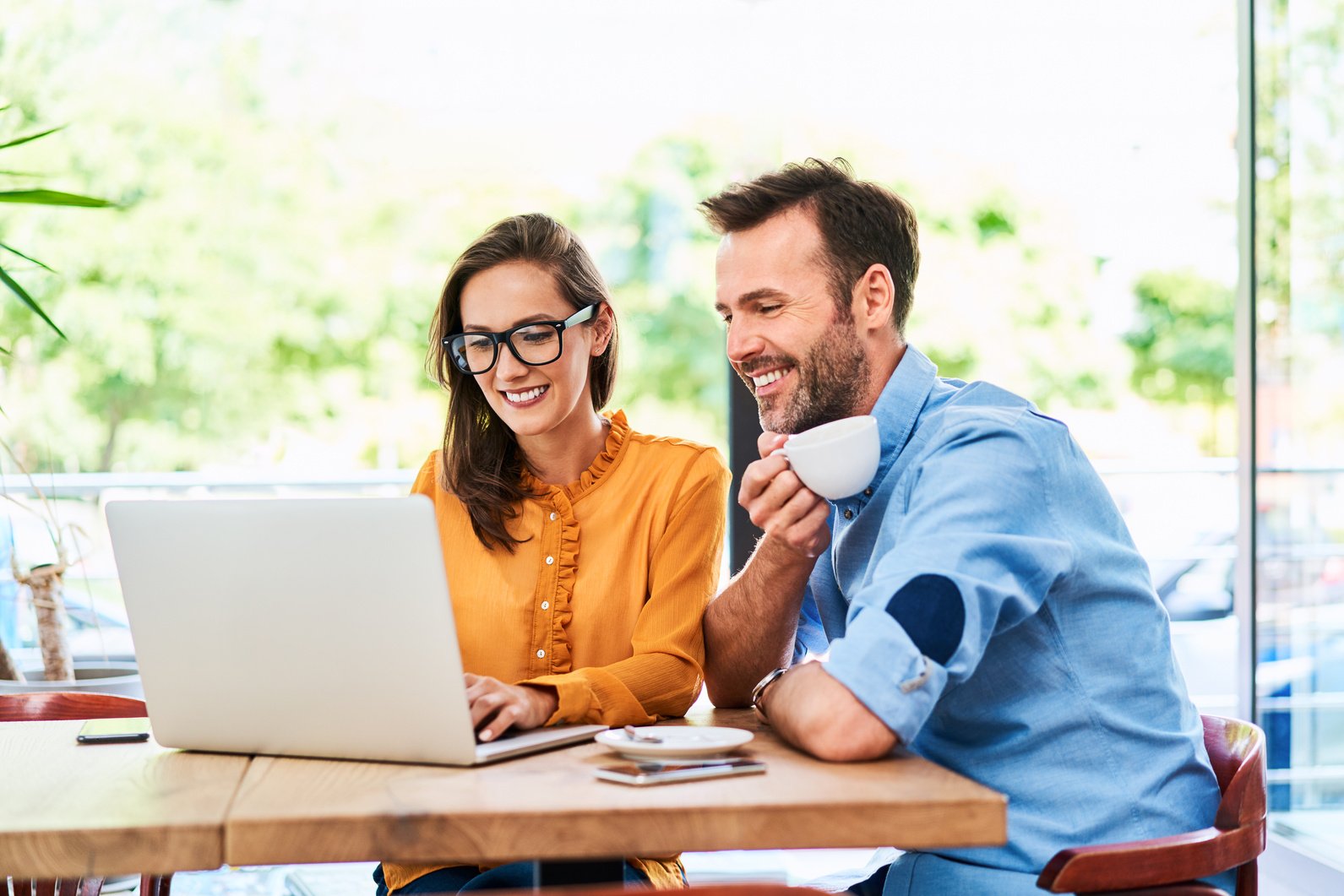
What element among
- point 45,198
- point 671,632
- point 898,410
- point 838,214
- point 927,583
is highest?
point 45,198

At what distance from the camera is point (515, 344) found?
1.71m

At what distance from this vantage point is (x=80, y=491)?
414 centimetres

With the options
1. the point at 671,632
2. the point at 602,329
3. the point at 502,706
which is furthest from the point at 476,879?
the point at 602,329

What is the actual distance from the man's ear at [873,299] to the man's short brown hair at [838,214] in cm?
1

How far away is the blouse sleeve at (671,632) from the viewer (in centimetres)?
137

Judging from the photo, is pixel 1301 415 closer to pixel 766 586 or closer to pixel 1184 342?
pixel 766 586

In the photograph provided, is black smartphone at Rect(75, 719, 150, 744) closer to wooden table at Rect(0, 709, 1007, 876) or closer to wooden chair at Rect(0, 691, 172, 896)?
wooden chair at Rect(0, 691, 172, 896)

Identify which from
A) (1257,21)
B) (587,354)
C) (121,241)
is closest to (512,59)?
(121,241)

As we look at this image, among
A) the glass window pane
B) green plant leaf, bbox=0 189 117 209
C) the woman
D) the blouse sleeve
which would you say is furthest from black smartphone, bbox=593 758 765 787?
the glass window pane

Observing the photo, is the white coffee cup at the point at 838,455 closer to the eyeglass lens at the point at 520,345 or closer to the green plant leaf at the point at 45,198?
the eyeglass lens at the point at 520,345

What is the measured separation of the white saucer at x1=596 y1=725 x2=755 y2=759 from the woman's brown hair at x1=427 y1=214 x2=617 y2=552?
558 mm

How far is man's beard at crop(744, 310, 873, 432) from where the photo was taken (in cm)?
155

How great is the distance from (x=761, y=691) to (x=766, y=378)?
0.42m

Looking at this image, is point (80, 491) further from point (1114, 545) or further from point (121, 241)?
point (1114, 545)
